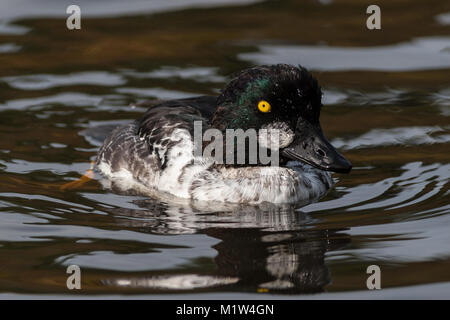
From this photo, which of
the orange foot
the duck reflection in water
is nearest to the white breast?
the duck reflection in water

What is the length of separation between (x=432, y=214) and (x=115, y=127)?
496cm

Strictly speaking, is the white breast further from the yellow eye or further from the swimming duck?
the yellow eye

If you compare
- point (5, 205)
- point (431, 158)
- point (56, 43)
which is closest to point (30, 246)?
point (5, 205)

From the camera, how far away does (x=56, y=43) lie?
15.7 meters

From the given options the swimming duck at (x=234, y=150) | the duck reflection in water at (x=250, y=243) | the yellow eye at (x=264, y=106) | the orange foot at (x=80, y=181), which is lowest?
the duck reflection in water at (x=250, y=243)

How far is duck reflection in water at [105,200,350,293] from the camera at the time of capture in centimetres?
774

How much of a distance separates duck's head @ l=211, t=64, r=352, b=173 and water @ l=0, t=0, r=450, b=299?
2.02ft

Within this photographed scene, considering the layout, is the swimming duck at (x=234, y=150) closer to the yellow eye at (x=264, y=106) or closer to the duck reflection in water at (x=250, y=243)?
the yellow eye at (x=264, y=106)

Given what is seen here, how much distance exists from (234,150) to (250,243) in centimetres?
174

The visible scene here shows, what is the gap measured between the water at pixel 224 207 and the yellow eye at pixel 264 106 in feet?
3.62

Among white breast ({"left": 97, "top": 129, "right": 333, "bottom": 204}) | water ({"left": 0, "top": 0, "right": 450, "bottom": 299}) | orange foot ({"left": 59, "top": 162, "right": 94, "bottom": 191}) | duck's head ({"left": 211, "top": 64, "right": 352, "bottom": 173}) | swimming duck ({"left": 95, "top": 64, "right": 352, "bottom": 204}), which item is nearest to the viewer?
water ({"left": 0, "top": 0, "right": 450, "bottom": 299})

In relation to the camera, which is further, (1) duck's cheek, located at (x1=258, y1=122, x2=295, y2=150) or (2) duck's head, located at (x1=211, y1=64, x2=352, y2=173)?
(1) duck's cheek, located at (x1=258, y1=122, x2=295, y2=150)

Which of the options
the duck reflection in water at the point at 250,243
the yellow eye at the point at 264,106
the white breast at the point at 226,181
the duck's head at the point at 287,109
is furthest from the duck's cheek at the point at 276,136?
the duck reflection in water at the point at 250,243

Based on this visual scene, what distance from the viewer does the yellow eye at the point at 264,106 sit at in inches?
384
